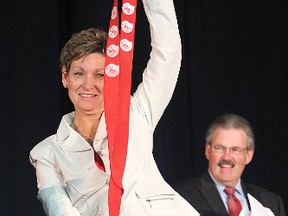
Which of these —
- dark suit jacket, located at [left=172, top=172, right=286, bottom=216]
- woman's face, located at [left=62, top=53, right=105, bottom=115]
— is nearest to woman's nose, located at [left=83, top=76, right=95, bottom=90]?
woman's face, located at [left=62, top=53, right=105, bottom=115]

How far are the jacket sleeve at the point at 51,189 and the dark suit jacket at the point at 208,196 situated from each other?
0.90 metres

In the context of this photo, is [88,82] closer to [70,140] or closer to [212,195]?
[70,140]

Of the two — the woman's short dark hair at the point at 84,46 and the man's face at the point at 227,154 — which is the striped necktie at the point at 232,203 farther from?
the woman's short dark hair at the point at 84,46

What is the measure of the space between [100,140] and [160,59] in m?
0.28

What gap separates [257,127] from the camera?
3758 mm

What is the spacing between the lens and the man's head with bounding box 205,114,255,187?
309cm

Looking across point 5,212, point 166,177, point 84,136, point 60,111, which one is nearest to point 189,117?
point 166,177

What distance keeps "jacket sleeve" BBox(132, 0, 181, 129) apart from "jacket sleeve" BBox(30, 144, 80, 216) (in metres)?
0.31

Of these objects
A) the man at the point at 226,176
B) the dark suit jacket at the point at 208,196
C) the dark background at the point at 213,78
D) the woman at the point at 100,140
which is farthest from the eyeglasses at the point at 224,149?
the woman at the point at 100,140

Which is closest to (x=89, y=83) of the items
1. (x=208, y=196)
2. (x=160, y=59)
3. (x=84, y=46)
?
(x=84, y=46)

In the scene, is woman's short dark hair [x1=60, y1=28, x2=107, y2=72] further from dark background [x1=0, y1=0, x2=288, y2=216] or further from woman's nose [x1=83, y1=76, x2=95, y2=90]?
dark background [x1=0, y1=0, x2=288, y2=216]

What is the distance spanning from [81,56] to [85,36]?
0.23ft

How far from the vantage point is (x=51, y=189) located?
2.16 m

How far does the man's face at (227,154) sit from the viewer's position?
3.08m
